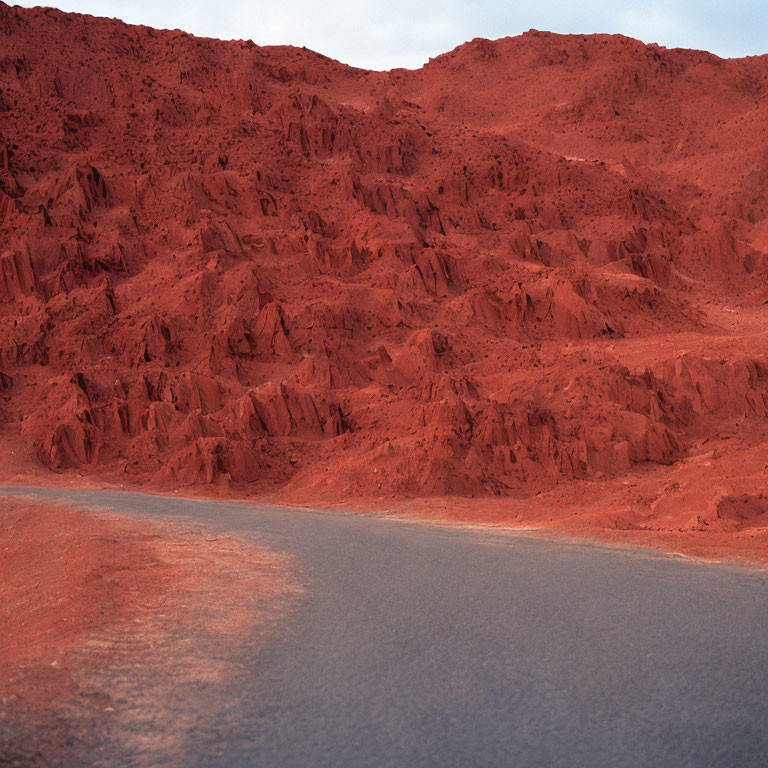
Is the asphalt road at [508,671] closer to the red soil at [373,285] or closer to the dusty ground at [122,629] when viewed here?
the dusty ground at [122,629]

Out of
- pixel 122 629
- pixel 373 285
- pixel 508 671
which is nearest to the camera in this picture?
pixel 508 671

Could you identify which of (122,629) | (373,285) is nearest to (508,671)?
(122,629)

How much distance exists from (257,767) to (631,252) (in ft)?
137

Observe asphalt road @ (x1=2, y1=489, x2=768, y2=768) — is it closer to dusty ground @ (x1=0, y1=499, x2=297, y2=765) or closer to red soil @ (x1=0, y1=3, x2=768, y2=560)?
dusty ground @ (x1=0, y1=499, x2=297, y2=765)

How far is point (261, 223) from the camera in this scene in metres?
42.5

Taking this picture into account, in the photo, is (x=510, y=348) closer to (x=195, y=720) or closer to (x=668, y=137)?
(x=195, y=720)

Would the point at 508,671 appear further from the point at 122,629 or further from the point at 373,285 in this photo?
the point at 373,285

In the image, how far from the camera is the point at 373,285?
3872 centimetres

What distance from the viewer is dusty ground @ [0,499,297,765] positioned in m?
5.50

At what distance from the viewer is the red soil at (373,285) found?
23.0 m

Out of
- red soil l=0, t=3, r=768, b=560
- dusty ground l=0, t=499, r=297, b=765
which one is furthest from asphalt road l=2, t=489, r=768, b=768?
red soil l=0, t=3, r=768, b=560

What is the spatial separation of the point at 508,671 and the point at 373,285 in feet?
108

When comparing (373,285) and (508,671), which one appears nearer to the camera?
(508,671)

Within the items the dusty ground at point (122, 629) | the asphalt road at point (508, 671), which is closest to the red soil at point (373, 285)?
the asphalt road at point (508, 671)
